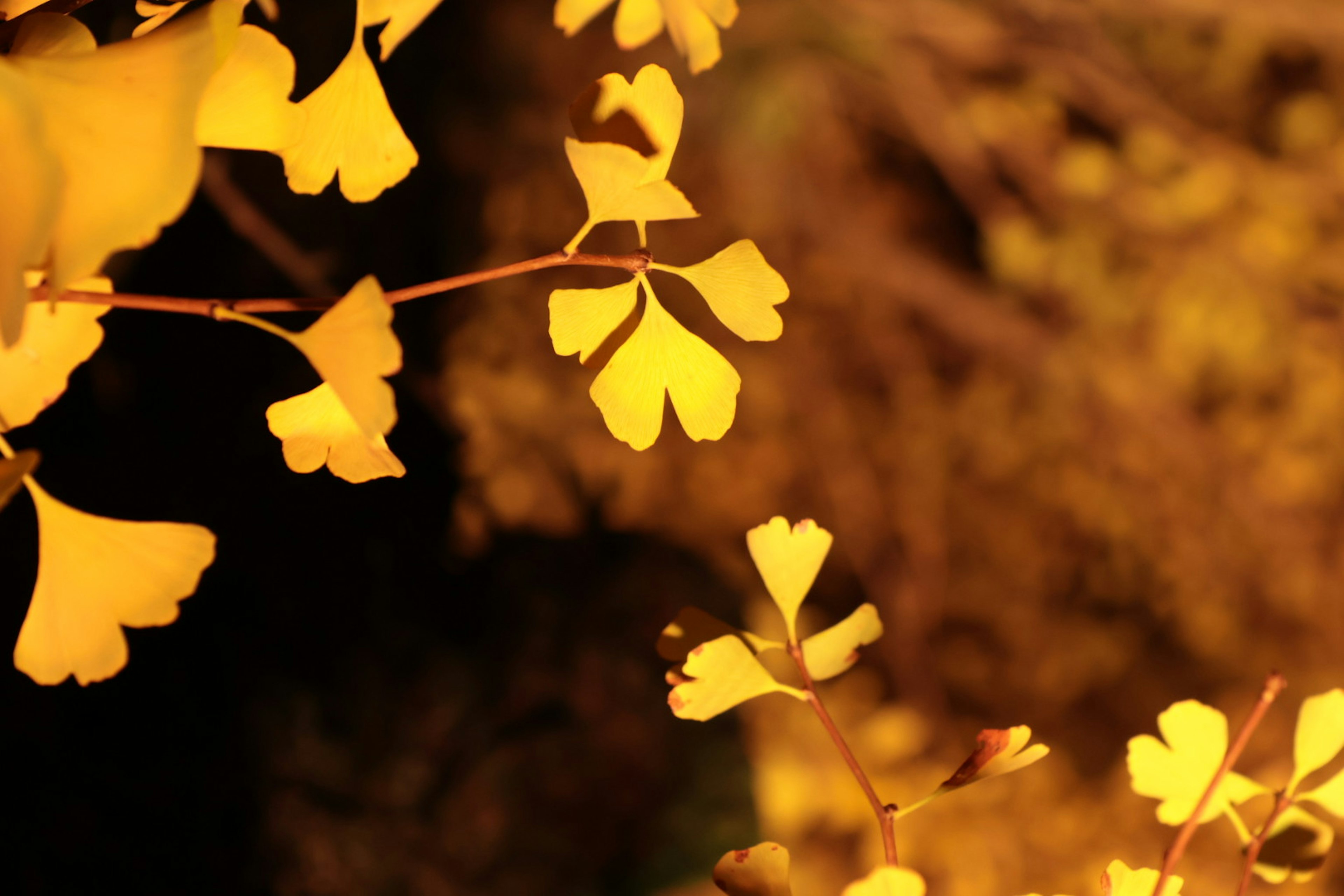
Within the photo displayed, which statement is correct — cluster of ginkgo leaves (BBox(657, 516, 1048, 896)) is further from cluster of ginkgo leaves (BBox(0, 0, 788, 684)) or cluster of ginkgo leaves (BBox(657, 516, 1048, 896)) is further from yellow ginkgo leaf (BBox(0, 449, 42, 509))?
yellow ginkgo leaf (BBox(0, 449, 42, 509))

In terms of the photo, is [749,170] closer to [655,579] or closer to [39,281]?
[655,579]

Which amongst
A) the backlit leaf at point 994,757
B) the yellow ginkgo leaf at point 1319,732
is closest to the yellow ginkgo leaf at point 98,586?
the backlit leaf at point 994,757

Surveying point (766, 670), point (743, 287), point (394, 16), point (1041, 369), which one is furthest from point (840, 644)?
point (1041, 369)

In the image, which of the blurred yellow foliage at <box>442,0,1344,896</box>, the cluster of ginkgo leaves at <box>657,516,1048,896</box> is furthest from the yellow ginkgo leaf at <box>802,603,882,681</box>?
the blurred yellow foliage at <box>442,0,1344,896</box>

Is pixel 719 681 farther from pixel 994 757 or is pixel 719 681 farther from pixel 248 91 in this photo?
pixel 248 91

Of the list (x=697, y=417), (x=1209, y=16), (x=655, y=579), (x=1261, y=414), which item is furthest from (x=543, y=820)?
(x=1209, y=16)

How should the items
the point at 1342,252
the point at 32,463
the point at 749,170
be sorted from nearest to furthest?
the point at 32,463, the point at 1342,252, the point at 749,170
